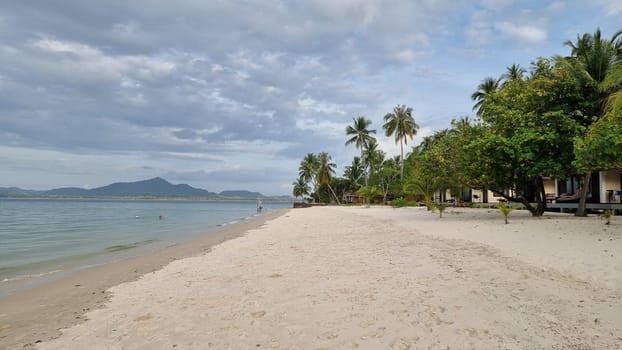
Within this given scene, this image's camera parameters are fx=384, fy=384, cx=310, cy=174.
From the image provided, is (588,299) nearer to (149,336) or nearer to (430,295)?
(430,295)

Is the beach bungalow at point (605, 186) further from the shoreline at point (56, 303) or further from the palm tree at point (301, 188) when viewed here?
the palm tree at point (301, 188)

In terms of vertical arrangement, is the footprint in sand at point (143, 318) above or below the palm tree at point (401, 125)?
below

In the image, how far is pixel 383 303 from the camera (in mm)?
4539

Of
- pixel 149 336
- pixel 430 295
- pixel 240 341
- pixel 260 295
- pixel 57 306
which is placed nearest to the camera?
pixel 240 341

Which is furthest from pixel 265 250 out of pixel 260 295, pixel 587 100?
pixel 587 100

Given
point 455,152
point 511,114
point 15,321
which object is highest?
point 511,114

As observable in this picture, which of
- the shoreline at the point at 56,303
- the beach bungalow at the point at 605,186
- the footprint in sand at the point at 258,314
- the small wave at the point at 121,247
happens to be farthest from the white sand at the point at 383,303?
the beach bungalow at the point at 605,186

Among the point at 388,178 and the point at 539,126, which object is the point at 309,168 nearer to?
the point at 388,178

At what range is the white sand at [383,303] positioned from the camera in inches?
140

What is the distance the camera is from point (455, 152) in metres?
16.7

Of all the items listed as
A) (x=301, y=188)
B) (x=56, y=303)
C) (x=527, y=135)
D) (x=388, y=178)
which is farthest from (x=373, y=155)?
(x=56, y=303)

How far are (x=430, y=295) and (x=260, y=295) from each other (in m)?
2.21

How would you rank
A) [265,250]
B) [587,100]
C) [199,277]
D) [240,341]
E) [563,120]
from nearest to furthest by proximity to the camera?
[240,341]
[199,277]
[265,250]
[563,120]
[587,100]

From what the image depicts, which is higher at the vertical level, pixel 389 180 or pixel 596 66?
pixel 596 66
